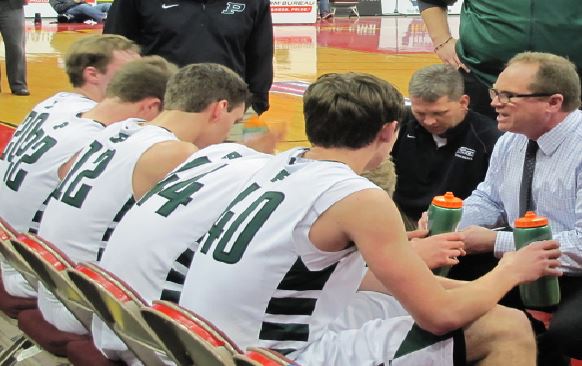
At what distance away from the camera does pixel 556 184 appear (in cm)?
321

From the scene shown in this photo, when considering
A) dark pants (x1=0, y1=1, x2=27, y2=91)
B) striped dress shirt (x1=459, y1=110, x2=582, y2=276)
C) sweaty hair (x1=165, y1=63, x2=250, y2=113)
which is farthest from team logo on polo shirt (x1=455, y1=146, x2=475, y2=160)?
dark pants (x1=0, y1=1, x2=27, y2=91)

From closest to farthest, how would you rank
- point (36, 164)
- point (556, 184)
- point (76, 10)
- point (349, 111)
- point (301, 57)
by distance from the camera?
Result: point (349, 111), point (556, 184), point (36, 164), point (301, 57), point (76, 10)

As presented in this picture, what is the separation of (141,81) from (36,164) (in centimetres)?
54

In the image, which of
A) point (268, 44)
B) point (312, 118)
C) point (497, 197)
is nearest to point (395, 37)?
point (268, 44)

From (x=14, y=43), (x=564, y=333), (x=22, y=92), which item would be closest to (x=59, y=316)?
(x=564, y=333)

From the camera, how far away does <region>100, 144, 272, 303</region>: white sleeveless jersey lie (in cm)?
263

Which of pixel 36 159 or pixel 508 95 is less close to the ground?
pixel 508 95

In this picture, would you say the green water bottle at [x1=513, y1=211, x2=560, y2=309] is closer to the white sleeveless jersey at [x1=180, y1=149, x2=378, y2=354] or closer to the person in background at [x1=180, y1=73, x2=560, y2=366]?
the person in background at [x1=180, y1=73, x2=560, y2=366]

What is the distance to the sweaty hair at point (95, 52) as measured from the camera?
13.7ft

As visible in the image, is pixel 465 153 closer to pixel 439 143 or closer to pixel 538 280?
pixel 439 143

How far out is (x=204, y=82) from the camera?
10.8 feet

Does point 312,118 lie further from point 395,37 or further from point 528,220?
point 395,37

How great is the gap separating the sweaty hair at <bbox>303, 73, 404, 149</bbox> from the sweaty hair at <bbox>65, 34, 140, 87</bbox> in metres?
1.98

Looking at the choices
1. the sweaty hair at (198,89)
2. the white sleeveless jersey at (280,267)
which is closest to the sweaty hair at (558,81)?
the sweaty hair at (198,89)
